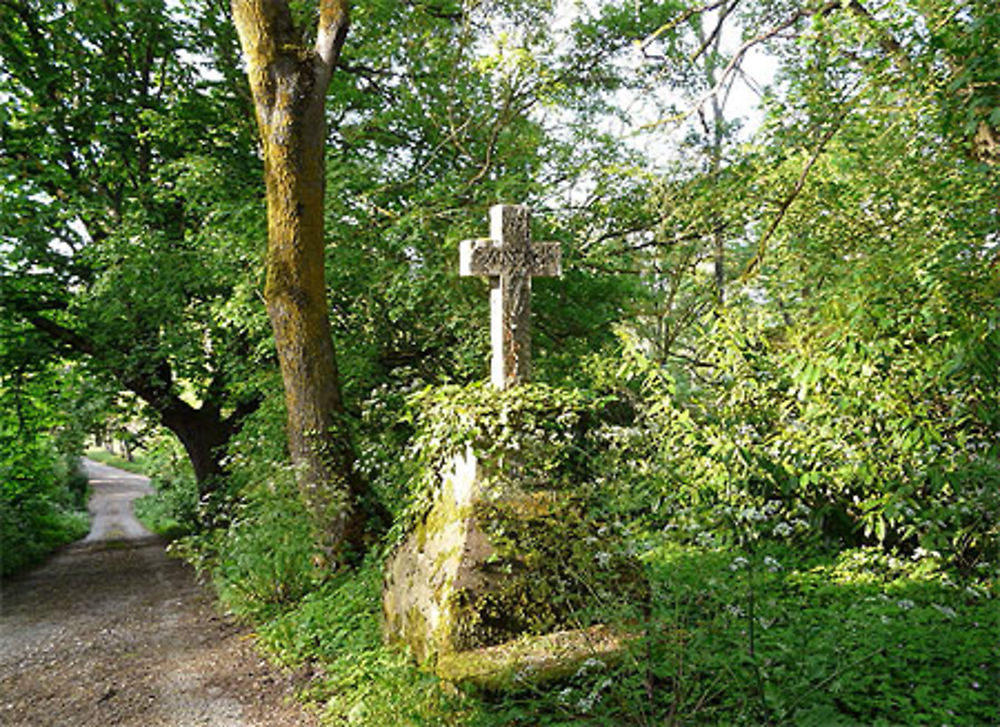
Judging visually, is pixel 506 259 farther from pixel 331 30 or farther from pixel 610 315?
pixel 610 315

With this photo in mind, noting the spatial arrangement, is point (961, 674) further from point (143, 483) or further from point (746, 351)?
point (143, 483)

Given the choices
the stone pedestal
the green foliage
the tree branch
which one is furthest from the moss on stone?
the green foliage

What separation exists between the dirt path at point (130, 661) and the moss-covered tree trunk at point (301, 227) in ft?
4.92

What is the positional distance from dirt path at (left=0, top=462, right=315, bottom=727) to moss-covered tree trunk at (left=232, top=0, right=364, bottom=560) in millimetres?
1500

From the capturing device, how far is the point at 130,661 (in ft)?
19.3

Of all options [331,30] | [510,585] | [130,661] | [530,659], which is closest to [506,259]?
[510,585]

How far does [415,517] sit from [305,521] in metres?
1.84

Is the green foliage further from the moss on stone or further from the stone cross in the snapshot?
the moss on stone

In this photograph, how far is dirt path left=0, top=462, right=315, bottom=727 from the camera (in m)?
4.74

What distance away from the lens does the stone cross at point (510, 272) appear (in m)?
4.94

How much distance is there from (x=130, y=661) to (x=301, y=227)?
4.02 m

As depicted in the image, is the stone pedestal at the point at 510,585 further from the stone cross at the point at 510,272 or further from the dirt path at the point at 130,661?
the dirt path at the point at 130,661

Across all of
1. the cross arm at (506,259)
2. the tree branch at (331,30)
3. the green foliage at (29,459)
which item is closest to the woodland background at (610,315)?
the green foliage at (29,459)

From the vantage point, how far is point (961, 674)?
3.88 metres
